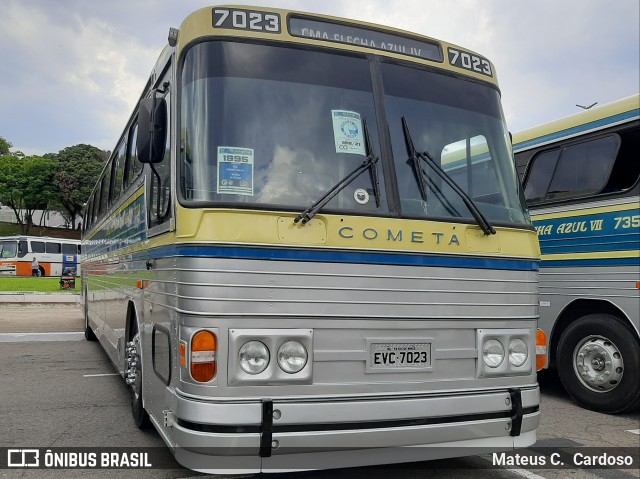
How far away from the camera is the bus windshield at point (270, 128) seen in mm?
3895

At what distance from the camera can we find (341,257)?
391 centimetres

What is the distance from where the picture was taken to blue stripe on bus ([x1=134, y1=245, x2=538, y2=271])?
3707 mm

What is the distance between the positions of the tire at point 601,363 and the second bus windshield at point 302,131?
2.98 m

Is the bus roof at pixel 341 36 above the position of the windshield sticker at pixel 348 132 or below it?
above

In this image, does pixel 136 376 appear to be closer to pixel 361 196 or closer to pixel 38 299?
pixel 361 196

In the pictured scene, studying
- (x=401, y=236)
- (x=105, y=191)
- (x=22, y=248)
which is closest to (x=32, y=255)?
(x=22, y=248)

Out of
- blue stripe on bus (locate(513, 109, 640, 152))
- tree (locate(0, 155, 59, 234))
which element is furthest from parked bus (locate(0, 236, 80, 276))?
blue stripe on bus (locate(513, 109, 640, 152))

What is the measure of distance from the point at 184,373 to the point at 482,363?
1986mm

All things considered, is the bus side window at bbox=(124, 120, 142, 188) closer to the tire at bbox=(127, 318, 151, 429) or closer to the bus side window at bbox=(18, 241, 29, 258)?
the tire at bbox=(127, 318, 151, 429)

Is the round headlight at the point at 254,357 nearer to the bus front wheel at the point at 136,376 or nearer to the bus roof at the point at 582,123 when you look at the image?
the bus front wheel at the point at 136,376

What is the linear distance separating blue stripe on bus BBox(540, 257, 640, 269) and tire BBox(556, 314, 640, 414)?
0.59 metres

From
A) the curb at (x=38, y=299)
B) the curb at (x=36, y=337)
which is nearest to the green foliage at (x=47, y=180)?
the curb at (x=38, y=299)

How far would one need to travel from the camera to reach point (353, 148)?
4168mm

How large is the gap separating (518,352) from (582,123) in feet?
13.8
